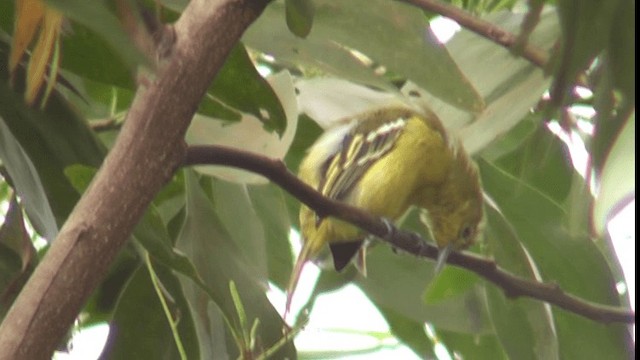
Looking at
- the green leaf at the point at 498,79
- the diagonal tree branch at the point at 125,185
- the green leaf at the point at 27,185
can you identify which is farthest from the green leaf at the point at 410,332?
the diagonal tree branch at the point at 125,185

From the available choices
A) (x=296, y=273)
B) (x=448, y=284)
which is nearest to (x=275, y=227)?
(x=296, y=273)

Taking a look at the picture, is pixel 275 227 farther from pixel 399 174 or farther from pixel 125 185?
pixel 125 185

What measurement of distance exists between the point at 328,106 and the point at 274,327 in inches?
10.3

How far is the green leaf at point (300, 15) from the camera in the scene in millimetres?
695

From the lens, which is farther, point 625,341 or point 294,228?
point 294,228

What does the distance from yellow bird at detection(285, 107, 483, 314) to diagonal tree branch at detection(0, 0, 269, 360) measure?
831mm

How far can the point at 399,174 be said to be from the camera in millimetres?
1779

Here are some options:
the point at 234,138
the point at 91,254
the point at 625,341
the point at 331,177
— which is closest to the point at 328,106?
the point at 234,138

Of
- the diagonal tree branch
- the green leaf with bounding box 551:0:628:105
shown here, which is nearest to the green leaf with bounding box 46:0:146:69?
the diagonal tree branch

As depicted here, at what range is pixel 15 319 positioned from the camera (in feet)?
1.98

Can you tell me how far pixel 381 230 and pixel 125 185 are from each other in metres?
0.44

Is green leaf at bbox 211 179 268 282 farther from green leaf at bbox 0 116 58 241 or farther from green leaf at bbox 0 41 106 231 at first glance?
green leaf at bbox 0 116 58 241

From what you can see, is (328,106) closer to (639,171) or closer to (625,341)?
(625,341)

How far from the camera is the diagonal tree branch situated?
60 cm
